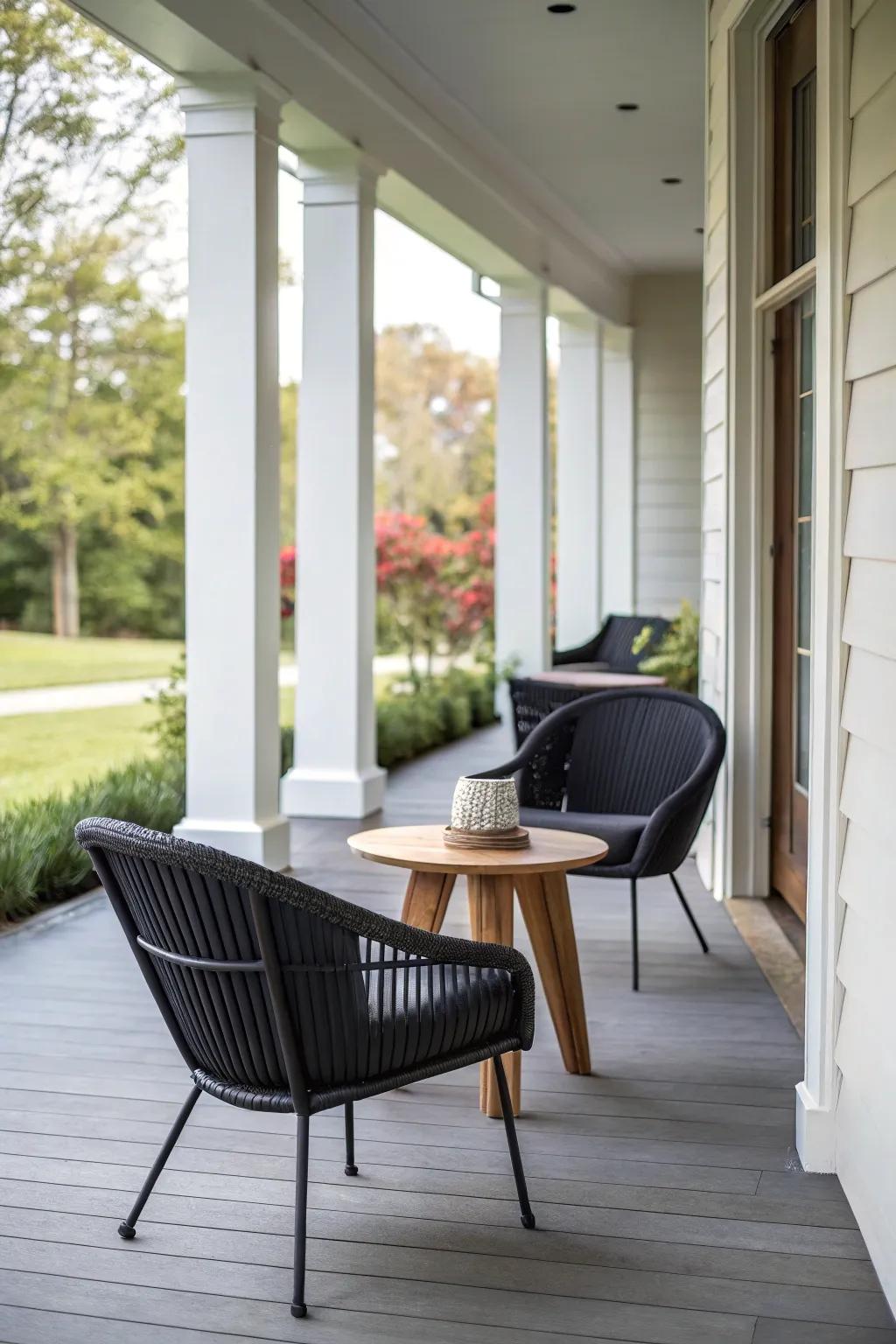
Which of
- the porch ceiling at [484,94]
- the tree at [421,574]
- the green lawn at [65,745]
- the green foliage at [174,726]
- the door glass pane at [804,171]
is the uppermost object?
the porch ceiling at [484,94]

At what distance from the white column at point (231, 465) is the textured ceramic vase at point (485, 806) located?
2144mm

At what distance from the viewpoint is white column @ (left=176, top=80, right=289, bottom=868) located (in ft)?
16.8

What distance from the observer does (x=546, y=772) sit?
4535 mm

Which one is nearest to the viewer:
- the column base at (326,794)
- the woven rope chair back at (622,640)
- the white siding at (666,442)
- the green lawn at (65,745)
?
the column base at (326,794)

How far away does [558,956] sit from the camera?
332 centimetres

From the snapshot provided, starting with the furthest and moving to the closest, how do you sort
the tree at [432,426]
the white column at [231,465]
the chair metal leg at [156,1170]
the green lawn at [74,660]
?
the tree at [432,426], the green lawn at [74,660], the white column at [231,465], the chair metal leg at [156,1170]

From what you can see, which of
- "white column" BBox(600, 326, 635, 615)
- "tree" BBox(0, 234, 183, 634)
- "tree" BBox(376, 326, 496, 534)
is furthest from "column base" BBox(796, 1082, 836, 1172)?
"tree" BBox(376, 326, 496, 534)

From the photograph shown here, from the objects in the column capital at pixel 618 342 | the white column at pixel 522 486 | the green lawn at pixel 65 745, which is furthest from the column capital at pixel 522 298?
the green lawn at pixel 65 745

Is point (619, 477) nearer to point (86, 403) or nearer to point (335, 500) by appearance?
point (335, 500)

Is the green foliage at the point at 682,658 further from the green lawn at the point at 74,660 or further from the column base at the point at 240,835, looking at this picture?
the green lawn at the point at 74,660

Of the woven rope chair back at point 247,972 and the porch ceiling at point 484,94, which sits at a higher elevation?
the porch ceiling at point 484,94

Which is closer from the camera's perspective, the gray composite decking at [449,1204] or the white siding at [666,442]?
the gray composite decking at [449,1204]

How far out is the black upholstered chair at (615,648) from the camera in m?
9.07

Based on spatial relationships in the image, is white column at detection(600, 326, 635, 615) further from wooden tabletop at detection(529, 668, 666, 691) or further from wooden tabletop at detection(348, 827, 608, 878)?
wooden tabletop at detection(348, 827, 608, 878)
